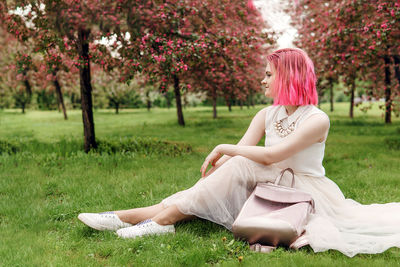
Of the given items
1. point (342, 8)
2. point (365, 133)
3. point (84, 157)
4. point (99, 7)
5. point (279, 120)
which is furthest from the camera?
point (365, 133)

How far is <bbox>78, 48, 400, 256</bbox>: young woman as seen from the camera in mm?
3234

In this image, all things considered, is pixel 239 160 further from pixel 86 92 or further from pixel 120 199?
pixel 86 92

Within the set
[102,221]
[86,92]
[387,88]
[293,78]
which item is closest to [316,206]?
[293,78]

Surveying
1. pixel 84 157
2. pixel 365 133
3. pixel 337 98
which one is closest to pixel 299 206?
pixel 84 157

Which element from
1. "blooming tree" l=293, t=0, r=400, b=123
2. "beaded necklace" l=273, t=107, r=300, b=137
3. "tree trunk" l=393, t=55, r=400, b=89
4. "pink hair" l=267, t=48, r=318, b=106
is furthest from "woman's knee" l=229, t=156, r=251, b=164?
"tree trunk" l=393, t=55, r=400, b=89

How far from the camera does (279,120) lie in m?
3.55

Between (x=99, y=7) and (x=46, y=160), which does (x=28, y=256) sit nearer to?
(x=46, y=160)

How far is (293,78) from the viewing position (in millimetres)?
3244

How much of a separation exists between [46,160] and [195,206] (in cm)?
486

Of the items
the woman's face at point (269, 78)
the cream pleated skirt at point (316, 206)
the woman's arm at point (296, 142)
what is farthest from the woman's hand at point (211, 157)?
the woman's face at point (269, 78)

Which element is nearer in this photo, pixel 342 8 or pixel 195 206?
pixel 195 206

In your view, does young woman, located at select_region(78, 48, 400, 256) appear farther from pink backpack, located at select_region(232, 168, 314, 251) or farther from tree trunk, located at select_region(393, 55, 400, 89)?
tree trunk, located at select_region(393, 55, 400, 89)

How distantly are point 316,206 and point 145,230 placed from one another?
1.65 metres

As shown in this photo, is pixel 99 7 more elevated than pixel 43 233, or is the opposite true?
pixel 99 7
